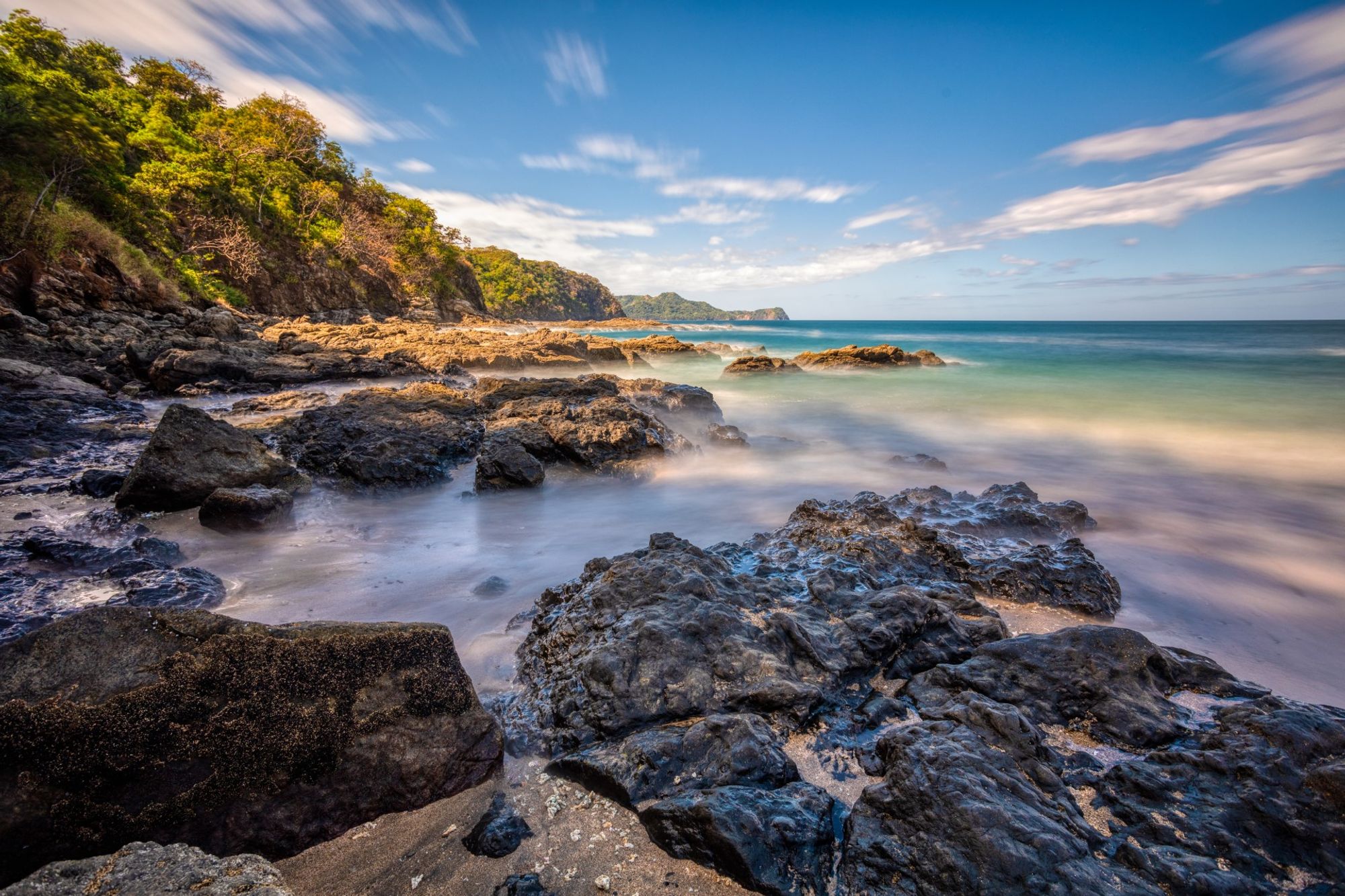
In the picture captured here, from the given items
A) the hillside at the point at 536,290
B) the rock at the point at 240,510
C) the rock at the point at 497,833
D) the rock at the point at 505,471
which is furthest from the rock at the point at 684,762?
the hillside at the point at 536,290

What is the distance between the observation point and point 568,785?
2178 millimetres

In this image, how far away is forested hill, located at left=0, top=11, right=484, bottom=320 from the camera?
48.3ft

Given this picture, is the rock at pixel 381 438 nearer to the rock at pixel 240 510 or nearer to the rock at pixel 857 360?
the rock at pixel 240 510

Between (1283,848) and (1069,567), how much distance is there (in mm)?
2609

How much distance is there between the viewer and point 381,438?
7281 millimetres

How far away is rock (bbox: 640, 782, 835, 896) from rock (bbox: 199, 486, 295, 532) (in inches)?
211

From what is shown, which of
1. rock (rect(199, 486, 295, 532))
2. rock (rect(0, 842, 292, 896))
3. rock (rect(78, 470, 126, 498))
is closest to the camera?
rock (rect(0, 842, 292, 896))

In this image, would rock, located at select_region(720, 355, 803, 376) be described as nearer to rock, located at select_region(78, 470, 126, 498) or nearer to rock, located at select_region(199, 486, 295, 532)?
rock, located at select_region(199, 486, 295, 532)

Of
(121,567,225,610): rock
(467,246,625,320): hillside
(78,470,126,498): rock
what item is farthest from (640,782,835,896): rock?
(467,246,625,320): hillside

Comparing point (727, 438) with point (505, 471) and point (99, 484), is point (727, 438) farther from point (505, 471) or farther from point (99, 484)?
point (99, 484)

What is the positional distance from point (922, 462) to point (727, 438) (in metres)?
3.45

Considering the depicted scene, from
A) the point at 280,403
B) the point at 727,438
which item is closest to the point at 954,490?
the point at 727,438

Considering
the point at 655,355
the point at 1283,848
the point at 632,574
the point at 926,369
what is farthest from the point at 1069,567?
the point at 655,355

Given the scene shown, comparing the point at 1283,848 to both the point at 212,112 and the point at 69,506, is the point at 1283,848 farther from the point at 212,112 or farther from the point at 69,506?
the point at 212,112
